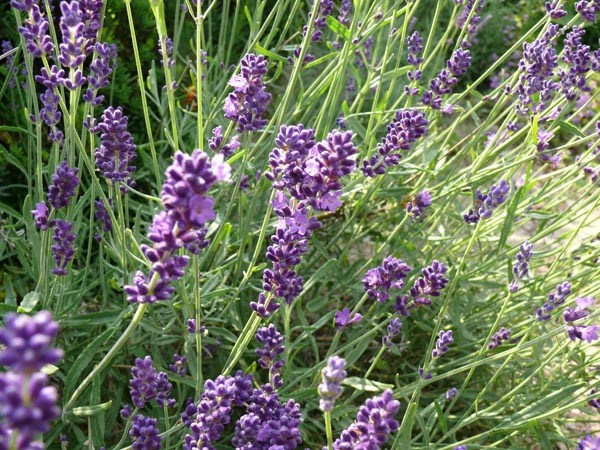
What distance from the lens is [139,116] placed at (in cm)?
382

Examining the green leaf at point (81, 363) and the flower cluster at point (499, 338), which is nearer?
the green leaf at point (81, 363)

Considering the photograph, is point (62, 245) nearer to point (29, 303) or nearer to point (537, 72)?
point (29, 303)

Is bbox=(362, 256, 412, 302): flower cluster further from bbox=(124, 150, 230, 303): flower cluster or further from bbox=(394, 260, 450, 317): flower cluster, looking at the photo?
bbox=(124, 150, 230, 303): flower cluster

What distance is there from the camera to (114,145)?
1.96 metres

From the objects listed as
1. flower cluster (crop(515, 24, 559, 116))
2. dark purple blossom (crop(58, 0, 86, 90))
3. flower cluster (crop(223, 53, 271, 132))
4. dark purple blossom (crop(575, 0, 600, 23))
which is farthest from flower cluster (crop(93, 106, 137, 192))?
dark purple blossom (crop(575, 0, 600, 23))

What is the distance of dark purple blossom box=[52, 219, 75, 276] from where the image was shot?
6.65 feet

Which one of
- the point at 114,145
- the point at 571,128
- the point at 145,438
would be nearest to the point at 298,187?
the point at 114,145

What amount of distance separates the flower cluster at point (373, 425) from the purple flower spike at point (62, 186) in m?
1.07

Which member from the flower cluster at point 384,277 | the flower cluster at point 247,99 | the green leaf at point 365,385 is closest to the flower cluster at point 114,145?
the flower cluster at point 247,99

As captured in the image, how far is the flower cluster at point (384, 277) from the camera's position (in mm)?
2125

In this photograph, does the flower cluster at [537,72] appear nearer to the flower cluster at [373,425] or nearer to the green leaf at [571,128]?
the green leaf at [571,128]

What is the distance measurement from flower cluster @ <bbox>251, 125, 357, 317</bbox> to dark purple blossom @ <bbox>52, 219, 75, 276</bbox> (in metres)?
0.59

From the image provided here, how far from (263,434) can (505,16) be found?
5.96 m

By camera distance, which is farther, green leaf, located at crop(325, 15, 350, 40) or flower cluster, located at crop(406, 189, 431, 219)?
green leaf, located at crop(325, 15, 350, 40)
